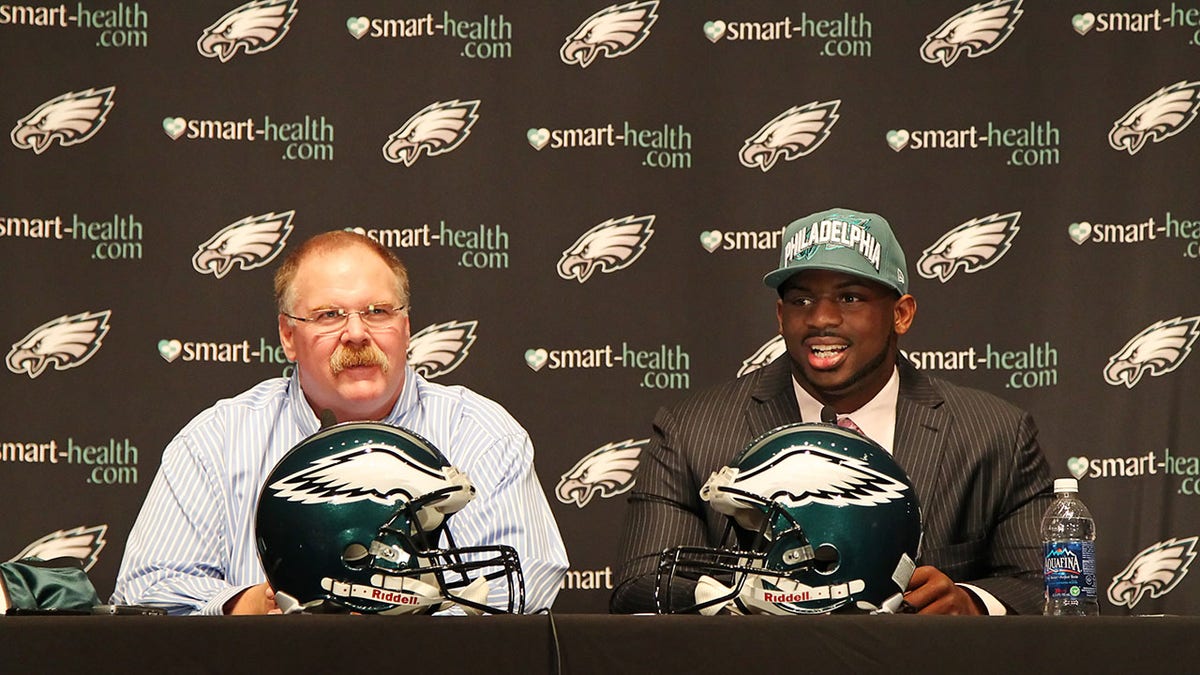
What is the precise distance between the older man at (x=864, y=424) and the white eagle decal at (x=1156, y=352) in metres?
1.05

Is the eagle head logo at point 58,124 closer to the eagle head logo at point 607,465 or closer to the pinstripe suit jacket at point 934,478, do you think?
the eagle head logo at point 607,465

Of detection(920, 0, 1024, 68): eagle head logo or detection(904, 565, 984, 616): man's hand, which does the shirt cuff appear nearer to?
detection(904, 565, 984, 616): man's hand

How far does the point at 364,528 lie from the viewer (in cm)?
227

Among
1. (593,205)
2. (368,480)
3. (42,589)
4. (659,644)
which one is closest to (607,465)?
(593,205)

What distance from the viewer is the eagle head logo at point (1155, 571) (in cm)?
413

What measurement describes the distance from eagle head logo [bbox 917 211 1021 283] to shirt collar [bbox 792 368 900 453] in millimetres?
960

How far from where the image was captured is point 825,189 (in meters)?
4.29

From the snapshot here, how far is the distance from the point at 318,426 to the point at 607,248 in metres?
1.25

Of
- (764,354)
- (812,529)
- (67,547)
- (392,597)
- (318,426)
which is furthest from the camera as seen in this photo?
(764,354)

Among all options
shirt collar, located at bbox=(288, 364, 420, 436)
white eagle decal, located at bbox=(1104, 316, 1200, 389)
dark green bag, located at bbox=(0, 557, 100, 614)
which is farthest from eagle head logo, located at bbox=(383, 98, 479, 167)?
white eagle decal, located at bbox=(1104, 316, 1200, 389)

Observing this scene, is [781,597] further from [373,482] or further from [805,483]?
[373,482]

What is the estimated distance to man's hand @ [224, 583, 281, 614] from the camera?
2.55 metres

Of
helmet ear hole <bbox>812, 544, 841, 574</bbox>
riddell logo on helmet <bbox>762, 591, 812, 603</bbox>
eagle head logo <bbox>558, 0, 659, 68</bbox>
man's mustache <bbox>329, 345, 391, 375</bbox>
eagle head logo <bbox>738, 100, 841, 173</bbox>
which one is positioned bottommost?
riddell logo on helmet <bbox>762, 591, 812, 603</bbox>

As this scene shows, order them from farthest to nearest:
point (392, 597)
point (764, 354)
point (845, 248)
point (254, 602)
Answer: point (764, 354)
point (845, 248)
point (254, 602)
point (392, 597)
